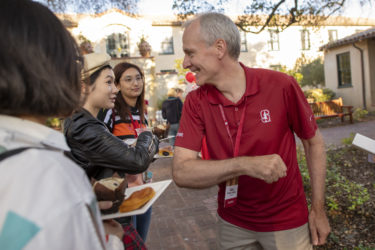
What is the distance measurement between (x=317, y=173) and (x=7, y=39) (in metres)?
1.75

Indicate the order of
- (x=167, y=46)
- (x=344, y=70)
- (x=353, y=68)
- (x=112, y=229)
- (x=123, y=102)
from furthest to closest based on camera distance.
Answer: (x=167, y=46) → (x=344, y=70) → (x=353, y=68) → (x=123, y=102) → (x=112, y=229)

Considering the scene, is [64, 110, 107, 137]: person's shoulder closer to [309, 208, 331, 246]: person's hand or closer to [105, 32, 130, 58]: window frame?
[309, 208, 331, 246]: person's hand

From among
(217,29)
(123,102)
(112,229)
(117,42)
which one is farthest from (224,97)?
(117,42)

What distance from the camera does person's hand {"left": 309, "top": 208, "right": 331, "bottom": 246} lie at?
180cm

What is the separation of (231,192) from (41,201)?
48.1 inches

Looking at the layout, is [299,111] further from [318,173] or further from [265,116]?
[318,173]

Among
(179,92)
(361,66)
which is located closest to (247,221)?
(179,92)

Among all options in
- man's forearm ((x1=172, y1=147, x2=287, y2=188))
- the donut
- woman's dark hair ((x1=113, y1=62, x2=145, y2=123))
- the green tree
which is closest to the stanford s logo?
man's forearm ((x1=172, y1=147, x2=287, y2=188))

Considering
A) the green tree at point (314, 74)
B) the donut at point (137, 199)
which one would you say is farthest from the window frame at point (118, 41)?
the donut at point (137, 199)

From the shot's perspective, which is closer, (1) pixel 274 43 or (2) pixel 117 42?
(2) pixel 117 42

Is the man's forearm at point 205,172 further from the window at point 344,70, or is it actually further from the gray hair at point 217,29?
the window at point 344,70

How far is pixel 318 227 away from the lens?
1808 millimetres

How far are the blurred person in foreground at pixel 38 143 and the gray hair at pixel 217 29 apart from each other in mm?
1050

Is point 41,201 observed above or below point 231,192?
above
